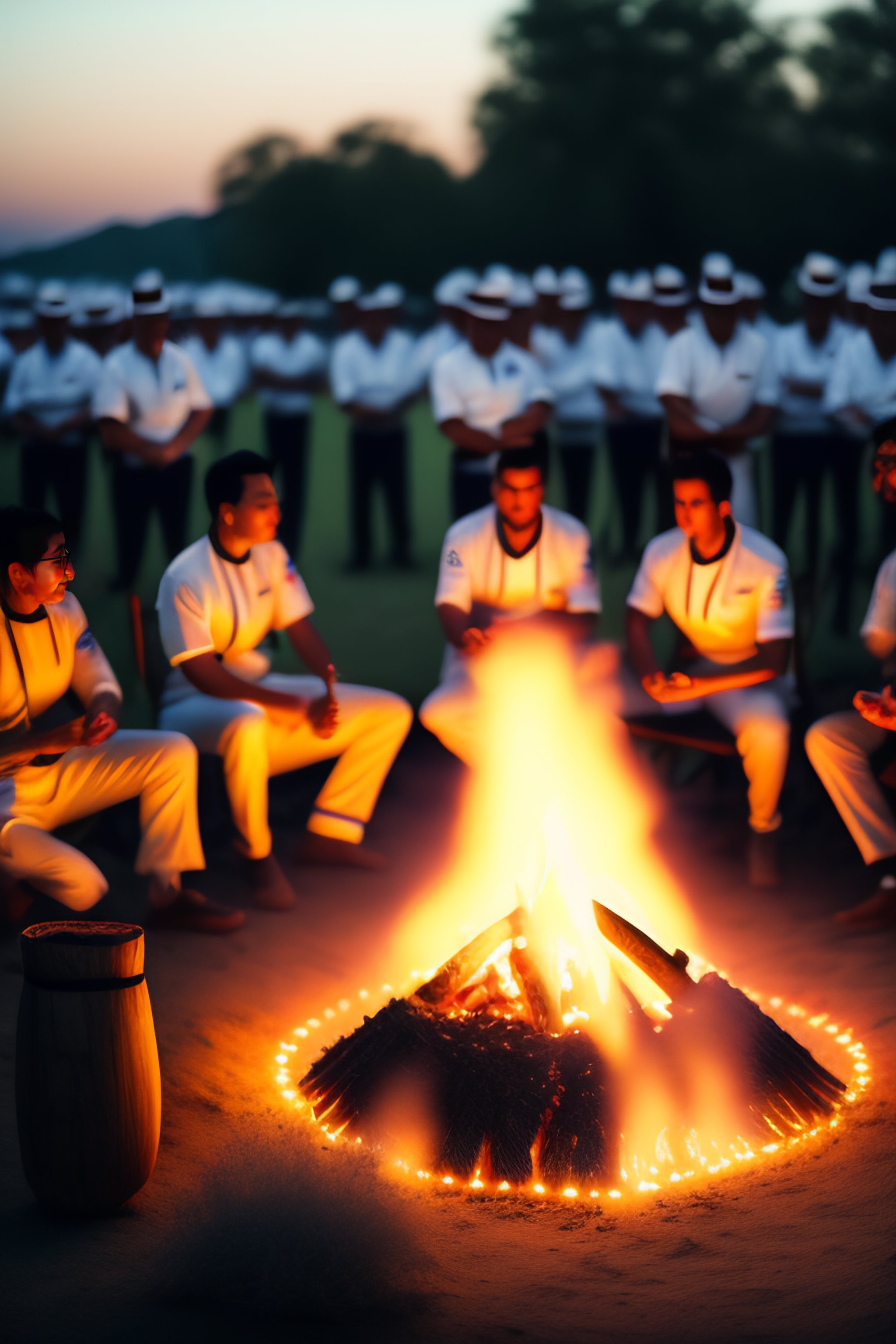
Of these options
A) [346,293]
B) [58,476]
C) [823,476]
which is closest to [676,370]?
[823,476]

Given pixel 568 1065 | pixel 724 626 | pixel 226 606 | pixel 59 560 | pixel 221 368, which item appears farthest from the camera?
pixel 221 368

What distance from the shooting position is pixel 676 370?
271 inches

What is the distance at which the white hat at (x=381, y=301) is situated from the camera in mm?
9758

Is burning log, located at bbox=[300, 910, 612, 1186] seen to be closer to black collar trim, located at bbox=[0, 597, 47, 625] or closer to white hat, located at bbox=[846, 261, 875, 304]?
black collar trim, located at bbox=[0, 597, 47, 625]

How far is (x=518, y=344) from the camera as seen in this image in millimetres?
8922

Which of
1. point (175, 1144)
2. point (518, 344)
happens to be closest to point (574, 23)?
point (518, 344)

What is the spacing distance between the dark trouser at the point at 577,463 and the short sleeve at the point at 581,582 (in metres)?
4.25

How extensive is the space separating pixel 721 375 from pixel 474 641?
271 cm

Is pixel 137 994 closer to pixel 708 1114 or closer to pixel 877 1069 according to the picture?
pixel 708 1114

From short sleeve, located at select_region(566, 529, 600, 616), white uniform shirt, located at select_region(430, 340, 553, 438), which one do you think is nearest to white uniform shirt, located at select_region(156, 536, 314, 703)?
short sleeve, located at select_region(566, 529, 600, 616)

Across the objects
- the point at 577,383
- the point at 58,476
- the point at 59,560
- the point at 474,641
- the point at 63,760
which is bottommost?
the point at 63,760

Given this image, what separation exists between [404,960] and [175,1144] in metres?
1.20

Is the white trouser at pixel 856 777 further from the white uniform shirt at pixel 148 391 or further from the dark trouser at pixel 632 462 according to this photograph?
the dark trouser at pixel 632 462

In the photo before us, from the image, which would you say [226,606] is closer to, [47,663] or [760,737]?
[47,663]
